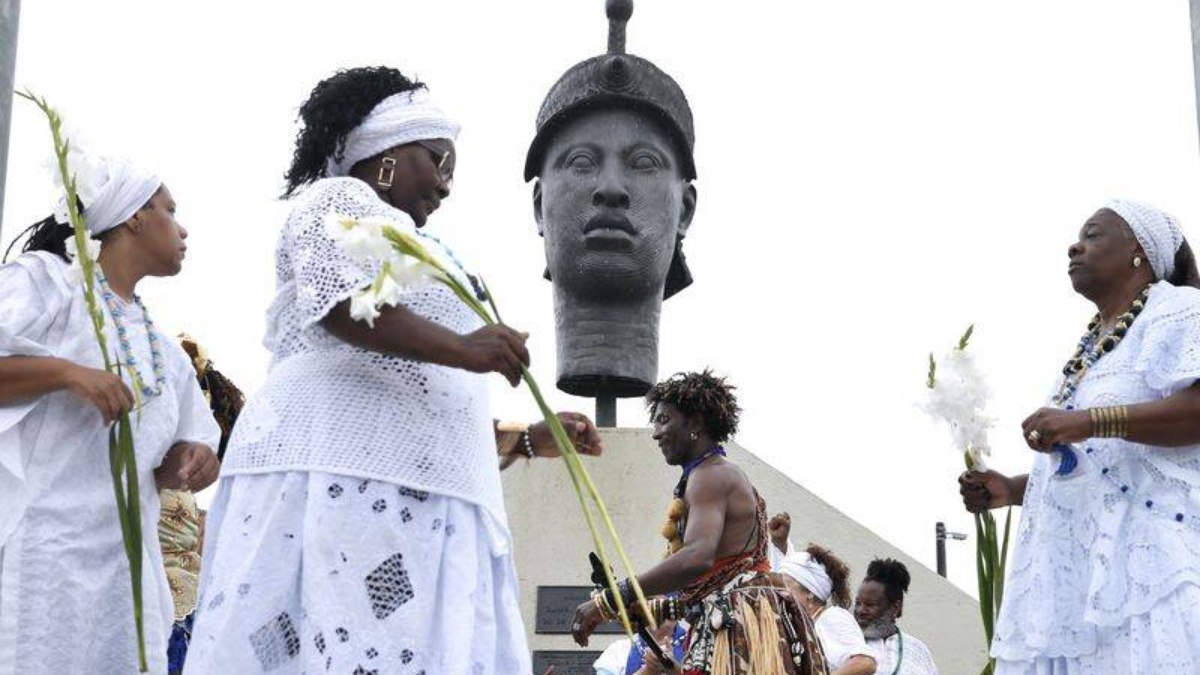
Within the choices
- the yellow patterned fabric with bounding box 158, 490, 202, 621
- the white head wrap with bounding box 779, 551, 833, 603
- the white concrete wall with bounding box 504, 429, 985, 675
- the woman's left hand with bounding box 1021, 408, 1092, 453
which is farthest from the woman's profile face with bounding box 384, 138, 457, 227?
the white concrete wall with bounding box 504, 429, 985, 675

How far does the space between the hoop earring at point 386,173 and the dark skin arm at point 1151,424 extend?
1708 millimetres

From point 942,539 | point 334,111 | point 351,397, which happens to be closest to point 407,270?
point 351,397

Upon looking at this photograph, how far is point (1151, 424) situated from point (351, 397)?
1.99 metres

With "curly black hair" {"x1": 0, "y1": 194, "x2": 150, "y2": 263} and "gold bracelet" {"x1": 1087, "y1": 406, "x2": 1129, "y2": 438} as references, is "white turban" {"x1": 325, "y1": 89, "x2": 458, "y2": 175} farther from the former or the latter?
"gold bracelet" {"x1": 1087, "y1": 406, "x2": 1129, "y2": 438}

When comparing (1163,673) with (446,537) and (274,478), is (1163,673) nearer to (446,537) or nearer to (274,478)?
(446,537)

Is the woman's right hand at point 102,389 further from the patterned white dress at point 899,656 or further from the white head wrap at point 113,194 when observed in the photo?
the patterned white dress at point 899,656

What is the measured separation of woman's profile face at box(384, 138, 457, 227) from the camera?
3.62m

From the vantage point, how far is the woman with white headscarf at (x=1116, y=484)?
404cm

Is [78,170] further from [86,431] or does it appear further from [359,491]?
[359,491]

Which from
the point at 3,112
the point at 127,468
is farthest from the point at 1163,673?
the point at 3,112

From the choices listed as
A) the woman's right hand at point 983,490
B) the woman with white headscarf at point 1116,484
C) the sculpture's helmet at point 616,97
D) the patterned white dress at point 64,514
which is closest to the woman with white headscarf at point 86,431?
the patterned white dress at point 64,514

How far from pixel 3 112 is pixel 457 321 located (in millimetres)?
1960

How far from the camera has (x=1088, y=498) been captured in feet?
14.1

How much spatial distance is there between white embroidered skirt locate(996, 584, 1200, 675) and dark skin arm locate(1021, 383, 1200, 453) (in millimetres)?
367
